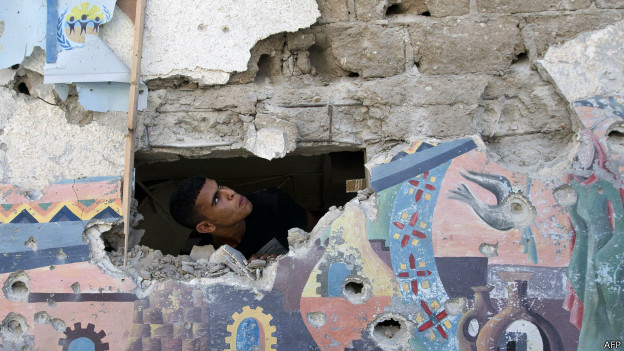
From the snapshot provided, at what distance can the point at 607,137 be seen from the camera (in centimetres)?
273

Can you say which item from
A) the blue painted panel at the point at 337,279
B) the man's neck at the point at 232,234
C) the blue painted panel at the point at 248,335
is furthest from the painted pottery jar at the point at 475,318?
the man's neck at the point at 232,234

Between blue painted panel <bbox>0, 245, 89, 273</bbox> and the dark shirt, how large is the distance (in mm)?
1043

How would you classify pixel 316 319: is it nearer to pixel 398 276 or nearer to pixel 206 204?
pixel 398 276

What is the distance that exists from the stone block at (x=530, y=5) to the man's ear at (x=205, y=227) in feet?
5.88

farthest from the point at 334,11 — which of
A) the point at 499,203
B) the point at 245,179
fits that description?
the point at 245,179

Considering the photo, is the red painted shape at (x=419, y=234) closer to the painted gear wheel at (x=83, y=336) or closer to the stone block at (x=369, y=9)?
the stone block at (x=369, y=9)

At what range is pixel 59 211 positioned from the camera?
2742 millimetres

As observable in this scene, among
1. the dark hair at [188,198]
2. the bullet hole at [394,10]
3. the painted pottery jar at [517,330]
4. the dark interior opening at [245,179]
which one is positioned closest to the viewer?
the painted pottery jar at [517,330]

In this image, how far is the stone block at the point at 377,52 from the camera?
2.88m

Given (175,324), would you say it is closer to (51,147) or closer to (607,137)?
(51,147)

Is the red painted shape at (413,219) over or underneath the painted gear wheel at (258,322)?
over

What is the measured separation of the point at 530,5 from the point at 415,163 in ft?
2.91

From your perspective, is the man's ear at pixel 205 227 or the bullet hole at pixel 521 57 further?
the man's ear at pixel 205 227

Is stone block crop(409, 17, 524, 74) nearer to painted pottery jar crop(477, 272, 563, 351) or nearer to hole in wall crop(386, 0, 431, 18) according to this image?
hole in wall crop(386, 0, 431, 18)
